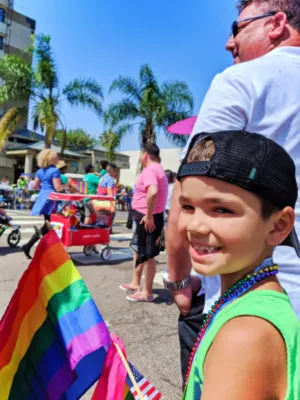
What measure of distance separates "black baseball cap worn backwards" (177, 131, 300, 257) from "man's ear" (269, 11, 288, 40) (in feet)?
2.77

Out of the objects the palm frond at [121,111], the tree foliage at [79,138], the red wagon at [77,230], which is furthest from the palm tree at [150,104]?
the tree foliage at [79,138]

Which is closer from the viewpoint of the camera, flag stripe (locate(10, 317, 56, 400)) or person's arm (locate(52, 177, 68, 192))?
flag stripe (locate(10, 317, 56, 400))

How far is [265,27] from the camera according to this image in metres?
1.54

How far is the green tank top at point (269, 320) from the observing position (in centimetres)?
71

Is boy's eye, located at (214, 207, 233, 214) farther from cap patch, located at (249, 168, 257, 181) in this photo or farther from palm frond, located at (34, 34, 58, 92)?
palm frond, located at (34, 34, 58, 92)

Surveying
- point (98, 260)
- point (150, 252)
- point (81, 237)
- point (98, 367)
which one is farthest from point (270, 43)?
A: point (98, 260)

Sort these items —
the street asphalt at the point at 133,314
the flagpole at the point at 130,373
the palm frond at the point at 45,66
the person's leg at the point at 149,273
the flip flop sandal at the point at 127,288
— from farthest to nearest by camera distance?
the palm frond at the point at 45,66
the flip flop sandal at the point at 127,288
the person's leg at the point at 149,273
the street asphalt at the point at 133,314
the flagpole at the point at 130,373

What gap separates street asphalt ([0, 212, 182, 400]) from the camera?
2874 millimetres

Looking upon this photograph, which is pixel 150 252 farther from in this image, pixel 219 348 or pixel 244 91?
pixel 219 348

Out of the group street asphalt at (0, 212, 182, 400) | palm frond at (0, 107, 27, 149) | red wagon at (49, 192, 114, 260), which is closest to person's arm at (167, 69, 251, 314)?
street asphalt at (0, 212, 182, 400)

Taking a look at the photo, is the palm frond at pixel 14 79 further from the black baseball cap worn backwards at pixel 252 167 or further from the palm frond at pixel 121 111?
the black baseball cap worn backwards at pixel 252 167

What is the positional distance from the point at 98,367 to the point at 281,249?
767mm

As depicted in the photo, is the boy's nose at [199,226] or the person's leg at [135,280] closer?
the boy's nose at [199,226]

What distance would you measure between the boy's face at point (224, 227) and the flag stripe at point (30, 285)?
0.86m
